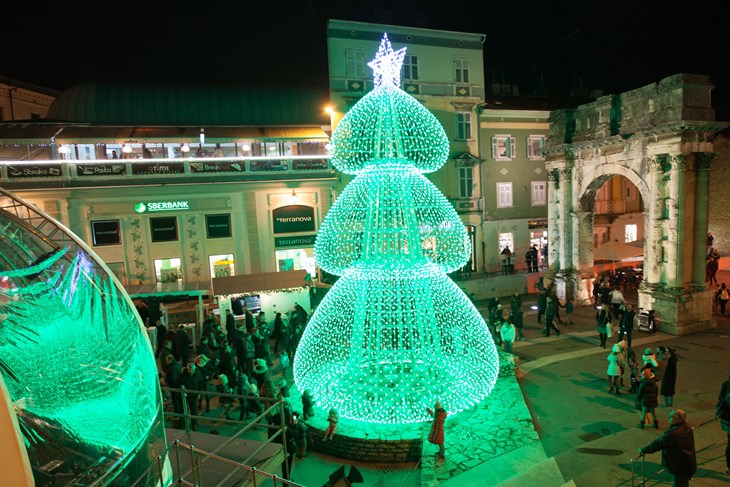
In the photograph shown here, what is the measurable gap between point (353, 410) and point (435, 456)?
75.9 inches

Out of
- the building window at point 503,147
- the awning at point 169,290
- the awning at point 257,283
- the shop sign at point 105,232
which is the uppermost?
the building window at point 503,147

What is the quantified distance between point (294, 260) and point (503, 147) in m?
13.9

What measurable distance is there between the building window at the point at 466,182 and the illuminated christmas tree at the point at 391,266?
16340 millimetres

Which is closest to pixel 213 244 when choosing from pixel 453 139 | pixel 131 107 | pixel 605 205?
pixel 131 107

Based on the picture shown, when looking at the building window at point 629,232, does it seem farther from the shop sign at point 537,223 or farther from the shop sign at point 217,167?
the shop sign at point 217,167

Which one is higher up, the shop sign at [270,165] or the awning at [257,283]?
the shop sign at [270,165]

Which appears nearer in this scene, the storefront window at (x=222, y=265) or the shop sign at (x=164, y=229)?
the shop sign at (x=164, y=229)

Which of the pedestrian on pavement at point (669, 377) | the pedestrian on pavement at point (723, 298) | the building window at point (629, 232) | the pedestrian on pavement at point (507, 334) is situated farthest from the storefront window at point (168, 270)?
the building window at point (629, 232)

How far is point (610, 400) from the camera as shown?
35.0ft

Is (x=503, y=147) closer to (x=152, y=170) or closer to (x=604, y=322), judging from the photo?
(x=604, y=322)

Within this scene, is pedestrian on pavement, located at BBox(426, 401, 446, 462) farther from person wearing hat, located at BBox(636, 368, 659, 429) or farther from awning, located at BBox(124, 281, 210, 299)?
awning, located at BBox(124, 281, 210, 299)

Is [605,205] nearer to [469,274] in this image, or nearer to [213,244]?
[469,274]

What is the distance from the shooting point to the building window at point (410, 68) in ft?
79.5

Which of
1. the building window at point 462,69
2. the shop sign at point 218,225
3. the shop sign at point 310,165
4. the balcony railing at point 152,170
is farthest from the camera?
the building window at point 462,69
